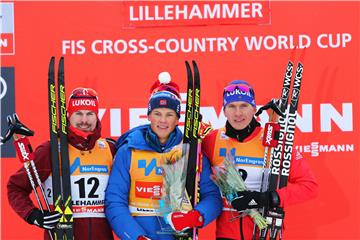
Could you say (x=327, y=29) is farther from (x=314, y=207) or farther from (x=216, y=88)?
(x=314, y=207)

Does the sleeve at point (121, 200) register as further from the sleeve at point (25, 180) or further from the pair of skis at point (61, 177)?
the sleeve at point (25, 180)

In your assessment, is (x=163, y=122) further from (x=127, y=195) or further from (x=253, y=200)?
(x=253, y=200)

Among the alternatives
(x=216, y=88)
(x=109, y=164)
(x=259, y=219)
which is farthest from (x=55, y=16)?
(x=259, y=219)

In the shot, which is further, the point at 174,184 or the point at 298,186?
the point at 298,186

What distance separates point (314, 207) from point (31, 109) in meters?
2.51

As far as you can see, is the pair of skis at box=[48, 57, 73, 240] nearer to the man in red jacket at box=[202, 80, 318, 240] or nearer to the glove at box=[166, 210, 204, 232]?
the glove at box=[166, 210, 204, 232]

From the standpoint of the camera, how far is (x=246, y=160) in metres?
3.80

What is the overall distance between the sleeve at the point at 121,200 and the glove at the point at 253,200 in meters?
0.59

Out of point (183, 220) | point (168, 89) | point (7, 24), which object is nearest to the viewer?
point (183, 220)

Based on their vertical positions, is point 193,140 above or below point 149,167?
above

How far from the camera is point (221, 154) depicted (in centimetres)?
385

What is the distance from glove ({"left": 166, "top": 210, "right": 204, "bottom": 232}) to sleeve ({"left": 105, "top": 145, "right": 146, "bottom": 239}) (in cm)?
20

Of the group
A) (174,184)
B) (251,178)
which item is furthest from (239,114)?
(174,184)

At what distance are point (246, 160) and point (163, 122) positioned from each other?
58cm
